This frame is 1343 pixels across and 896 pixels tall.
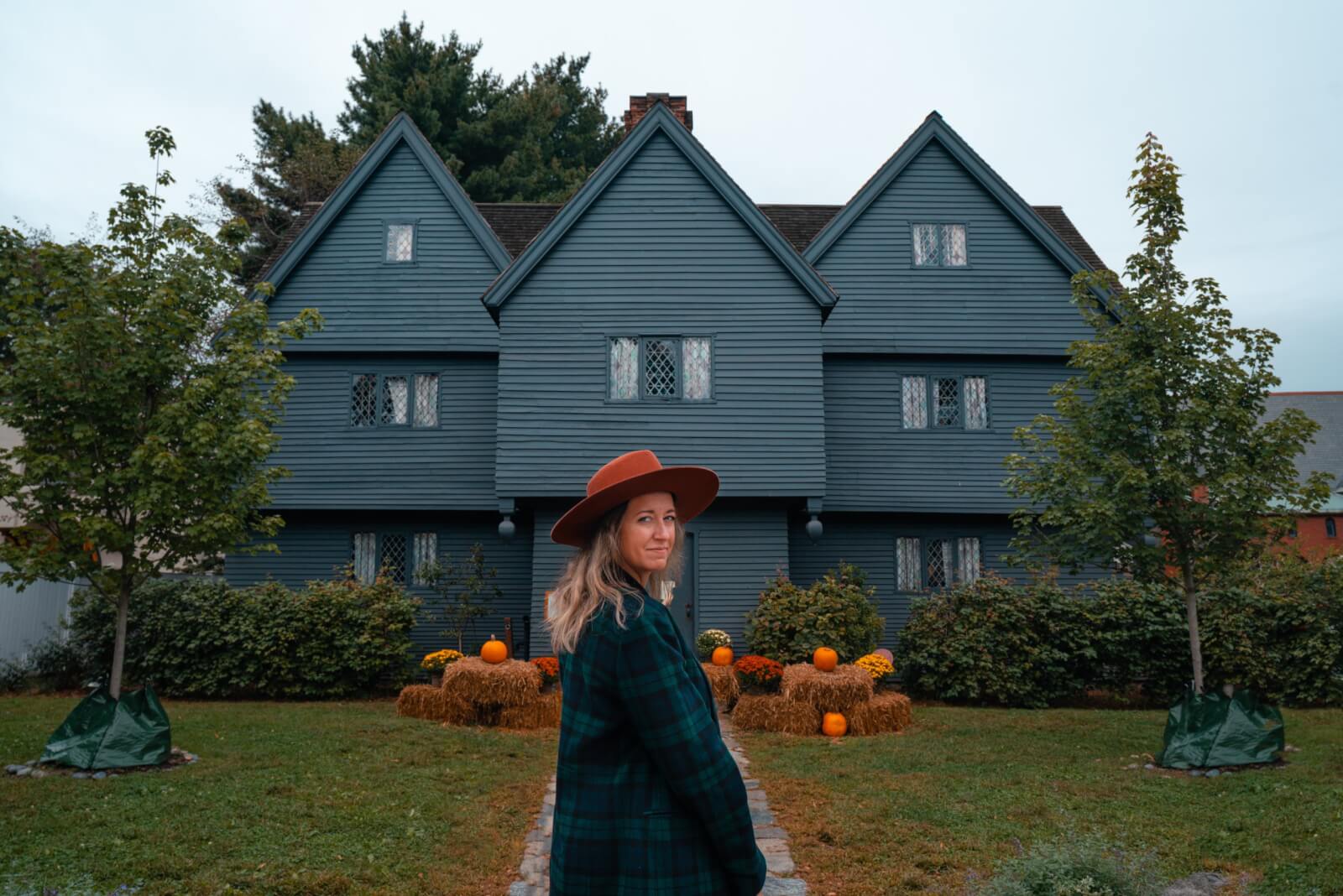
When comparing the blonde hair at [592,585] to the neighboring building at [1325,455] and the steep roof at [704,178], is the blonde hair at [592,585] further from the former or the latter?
the neighboring building at [1325,455]

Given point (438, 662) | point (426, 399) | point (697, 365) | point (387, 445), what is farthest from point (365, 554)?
point (697, 365)

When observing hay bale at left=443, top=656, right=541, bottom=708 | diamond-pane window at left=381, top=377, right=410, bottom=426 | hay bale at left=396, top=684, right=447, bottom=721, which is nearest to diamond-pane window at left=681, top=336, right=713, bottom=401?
diamond-pane window at left=381, top=377, right=410, bottom=426

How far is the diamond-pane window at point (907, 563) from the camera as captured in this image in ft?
65.3

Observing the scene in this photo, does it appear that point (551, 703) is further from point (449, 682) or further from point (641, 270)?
point (641, 270)

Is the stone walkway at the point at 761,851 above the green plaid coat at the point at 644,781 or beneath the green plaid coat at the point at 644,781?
beneath

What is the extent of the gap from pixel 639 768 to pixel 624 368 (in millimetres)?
15508

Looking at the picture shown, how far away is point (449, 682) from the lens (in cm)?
1343

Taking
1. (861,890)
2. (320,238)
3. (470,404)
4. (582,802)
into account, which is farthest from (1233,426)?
(320,238)

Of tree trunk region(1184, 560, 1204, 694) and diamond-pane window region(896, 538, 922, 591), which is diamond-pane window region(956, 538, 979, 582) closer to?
diamond-pane window region(896, 538, 922, 591)

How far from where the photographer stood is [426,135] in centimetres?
3594

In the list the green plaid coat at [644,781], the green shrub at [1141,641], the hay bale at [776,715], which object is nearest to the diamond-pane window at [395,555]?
the hay bale at [776,715]

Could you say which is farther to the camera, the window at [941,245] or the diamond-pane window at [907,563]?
the window at [941,245]

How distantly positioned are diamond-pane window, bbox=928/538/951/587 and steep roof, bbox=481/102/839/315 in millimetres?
5524

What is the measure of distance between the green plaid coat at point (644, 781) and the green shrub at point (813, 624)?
12.4m
